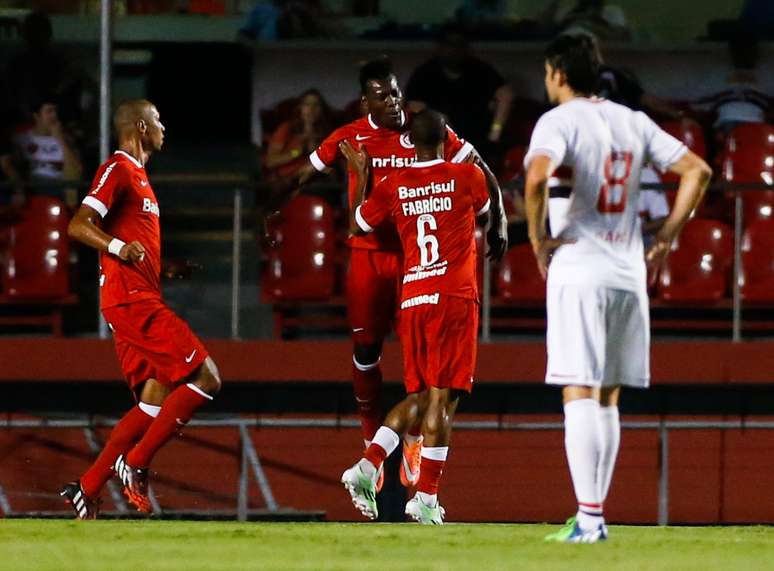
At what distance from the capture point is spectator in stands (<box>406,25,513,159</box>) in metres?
13.2

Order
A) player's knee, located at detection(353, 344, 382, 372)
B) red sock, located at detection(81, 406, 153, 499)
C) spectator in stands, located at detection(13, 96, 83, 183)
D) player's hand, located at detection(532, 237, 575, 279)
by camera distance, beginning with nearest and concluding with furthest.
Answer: player's hand, located at detection(532, 237, 575, 279)
red sock, located at detection(81, 406, 153, 499)
player's knee, located at detection(353, 344, 382, 372)
spectator in stands, located at detection(13, 96, 83, 183)

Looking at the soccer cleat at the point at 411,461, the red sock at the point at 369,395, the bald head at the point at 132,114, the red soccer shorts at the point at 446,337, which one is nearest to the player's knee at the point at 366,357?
the red sock at the point at 369,395

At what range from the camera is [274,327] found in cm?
1243

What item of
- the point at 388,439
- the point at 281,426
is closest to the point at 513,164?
the point at 281,426

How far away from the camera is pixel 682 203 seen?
6.92 meters

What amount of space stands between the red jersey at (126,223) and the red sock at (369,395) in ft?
4.17

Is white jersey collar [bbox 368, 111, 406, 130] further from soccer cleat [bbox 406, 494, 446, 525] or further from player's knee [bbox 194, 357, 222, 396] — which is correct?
soccer cleat [bbox 406, 494, 446, 525]

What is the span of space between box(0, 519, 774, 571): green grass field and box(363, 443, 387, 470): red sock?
0.65m

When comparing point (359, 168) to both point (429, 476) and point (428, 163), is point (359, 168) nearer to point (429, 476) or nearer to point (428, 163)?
point (428, 163)

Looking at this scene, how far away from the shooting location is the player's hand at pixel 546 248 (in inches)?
268

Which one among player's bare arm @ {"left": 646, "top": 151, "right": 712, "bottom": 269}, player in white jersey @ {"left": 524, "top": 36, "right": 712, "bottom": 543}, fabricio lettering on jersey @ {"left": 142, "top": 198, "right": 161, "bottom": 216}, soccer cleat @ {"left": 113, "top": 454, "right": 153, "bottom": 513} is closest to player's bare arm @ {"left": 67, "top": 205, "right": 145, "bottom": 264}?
fabricio lettering on jersey @ {"left": 142, "top": 198, "right": 161, "bottom": 216}

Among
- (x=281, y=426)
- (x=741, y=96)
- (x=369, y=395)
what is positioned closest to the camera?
(x=369, y=395)

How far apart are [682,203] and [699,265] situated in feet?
18.4

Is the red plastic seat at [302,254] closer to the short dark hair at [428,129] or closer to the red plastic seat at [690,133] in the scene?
the red plastic seat at [690,133]
